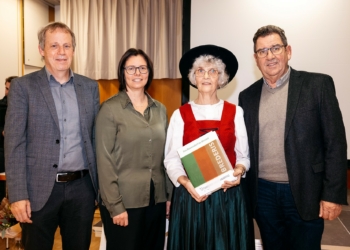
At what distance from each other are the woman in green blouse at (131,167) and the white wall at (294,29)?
1.76 m

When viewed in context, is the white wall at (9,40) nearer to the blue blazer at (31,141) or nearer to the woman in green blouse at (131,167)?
the blue blazer at (31,141)

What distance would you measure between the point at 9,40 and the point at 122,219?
362 centimetres

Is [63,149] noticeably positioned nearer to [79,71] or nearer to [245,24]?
[245,24]

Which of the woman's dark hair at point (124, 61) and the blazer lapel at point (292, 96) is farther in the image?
the woman's dark hair at point (124, 61)

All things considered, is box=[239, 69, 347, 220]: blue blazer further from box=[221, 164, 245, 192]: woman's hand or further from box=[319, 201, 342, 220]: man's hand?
box=[221, 164, 245, 192]: woman's hand

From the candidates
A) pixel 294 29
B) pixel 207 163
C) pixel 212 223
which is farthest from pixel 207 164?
pixel 294 29

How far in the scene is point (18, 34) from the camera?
4.27m

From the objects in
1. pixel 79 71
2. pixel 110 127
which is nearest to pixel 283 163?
pixel 110 127

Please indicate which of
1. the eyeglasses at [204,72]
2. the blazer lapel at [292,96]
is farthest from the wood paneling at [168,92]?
the blazer lapel at [292,96]

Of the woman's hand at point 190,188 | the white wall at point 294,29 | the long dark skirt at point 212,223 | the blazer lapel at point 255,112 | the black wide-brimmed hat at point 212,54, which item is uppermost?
the white wall at point 294,29

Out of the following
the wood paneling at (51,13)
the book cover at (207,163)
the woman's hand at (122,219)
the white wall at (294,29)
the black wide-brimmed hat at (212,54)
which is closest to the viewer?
the book cover at (207,163)

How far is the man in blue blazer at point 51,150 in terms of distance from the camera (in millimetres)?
A: 1547

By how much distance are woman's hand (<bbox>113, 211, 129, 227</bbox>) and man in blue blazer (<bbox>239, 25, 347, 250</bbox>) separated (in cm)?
67

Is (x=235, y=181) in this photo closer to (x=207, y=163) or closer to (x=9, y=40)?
(x=207, y=163)
